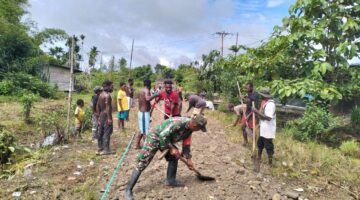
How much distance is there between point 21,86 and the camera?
16562 millimetres

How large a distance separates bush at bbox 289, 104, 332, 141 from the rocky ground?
7.43ft

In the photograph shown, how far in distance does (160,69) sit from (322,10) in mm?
45543

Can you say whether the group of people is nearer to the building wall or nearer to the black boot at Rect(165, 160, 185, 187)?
the black boot at Rect(165, 160, 185, 187)

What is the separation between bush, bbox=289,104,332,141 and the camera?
7.91 meters

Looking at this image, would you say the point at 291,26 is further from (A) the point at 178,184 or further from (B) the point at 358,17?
(A) the point at 178,184

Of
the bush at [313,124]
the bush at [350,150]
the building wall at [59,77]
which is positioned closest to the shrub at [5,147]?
the bush at [313,124]

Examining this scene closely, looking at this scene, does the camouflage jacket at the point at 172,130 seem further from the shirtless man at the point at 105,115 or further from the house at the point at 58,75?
the house at the point at 58,75

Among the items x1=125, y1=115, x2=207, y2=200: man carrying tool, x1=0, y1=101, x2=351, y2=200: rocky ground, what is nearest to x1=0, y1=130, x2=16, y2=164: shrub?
x1=0, y1=101, x2=351, y2=200: rocky ground

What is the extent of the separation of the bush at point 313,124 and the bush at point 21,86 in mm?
12966

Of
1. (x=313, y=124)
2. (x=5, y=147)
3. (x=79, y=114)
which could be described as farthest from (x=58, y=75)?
(x=313, y=124)

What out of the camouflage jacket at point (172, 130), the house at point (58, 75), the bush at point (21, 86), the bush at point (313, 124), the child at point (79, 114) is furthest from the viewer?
the house at point (58, 75)

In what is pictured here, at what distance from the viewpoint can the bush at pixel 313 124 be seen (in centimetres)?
791

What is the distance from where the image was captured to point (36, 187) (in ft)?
14.9

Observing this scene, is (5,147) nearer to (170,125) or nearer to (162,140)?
(162,140)
